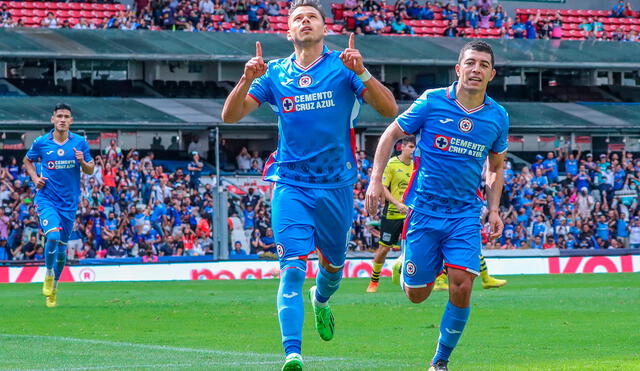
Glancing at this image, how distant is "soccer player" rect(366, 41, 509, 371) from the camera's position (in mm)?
8898

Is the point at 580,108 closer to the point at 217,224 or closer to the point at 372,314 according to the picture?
the point at 217,224

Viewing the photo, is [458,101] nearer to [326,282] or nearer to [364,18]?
[326,282]

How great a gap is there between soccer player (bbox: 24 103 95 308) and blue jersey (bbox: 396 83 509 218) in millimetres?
9029

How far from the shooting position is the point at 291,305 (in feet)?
27.1

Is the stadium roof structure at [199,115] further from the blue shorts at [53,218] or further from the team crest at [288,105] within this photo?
the team crest at [288,105]

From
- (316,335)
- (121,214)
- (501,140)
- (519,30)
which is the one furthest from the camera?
(519,30)

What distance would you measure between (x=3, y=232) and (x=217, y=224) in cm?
513

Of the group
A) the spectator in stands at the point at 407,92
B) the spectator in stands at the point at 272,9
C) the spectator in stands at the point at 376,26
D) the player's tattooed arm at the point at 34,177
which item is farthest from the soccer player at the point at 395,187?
the spectator in stands at the point at 376,26

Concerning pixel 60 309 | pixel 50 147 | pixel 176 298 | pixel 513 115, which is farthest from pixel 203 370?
pixel 513 115

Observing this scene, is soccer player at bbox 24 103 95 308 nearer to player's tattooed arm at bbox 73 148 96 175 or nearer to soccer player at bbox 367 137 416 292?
player's tattooed arm at bbox 73 148 96 175

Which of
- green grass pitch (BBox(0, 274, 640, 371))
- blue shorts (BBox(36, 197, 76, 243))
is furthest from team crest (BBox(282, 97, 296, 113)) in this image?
blue shorts (BBox(36, 197, 76, 243))

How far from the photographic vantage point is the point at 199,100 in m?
38.2

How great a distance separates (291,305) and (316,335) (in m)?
4.60

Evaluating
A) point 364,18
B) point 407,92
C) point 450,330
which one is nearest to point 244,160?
point 407,92
